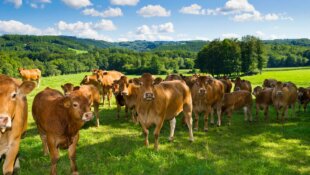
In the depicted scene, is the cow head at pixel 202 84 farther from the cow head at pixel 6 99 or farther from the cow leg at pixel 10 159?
the cow head at pixel 6 99

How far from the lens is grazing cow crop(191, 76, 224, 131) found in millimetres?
13864

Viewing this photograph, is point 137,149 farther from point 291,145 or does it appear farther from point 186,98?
point 291,145

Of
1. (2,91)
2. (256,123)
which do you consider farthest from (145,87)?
(256,123)

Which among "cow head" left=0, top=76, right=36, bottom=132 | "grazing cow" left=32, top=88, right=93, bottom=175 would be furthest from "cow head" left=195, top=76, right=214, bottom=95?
"cow head" left=0, top=76, right=36, bottom=132

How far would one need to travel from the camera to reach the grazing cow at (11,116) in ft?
18.8

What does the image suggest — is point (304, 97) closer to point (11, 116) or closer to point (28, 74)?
point (11, 116)

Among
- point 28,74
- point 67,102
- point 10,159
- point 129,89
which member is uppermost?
point 67,102

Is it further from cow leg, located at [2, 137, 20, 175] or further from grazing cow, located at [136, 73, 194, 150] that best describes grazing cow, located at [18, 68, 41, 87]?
cow leg, located at [2, 137, 20, 175]

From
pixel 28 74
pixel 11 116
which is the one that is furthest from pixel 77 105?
pixel 28 74

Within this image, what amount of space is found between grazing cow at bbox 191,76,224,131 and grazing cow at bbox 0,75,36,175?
7.89 m

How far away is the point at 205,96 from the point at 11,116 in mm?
9725

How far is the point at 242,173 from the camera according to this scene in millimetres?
8320

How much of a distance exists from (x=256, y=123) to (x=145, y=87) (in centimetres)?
803

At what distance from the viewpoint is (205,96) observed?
1455 cm
